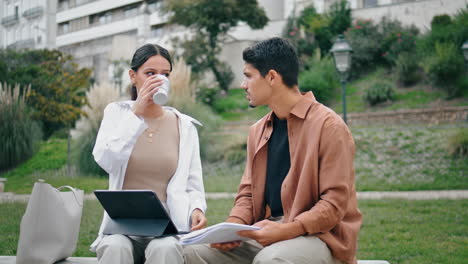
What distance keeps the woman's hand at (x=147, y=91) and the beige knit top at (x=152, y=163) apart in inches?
7.9

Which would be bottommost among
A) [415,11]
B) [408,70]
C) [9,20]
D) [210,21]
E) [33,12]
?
[408,70]

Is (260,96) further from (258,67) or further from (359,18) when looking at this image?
(359,18)

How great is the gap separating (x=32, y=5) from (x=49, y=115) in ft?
11.1

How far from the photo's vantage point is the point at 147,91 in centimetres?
250

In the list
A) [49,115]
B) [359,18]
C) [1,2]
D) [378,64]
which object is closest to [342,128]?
[1,2]

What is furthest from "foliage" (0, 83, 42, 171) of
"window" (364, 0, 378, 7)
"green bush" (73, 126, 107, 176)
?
"window" (364, 0, 378, 7)

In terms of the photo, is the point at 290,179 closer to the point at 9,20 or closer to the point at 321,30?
the point at 9,20

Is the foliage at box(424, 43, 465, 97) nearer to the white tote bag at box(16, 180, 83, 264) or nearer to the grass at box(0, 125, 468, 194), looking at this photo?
the grass at box(0, 125, 468, 194)

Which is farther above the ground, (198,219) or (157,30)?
(157,30)

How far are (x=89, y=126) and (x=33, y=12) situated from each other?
350cm

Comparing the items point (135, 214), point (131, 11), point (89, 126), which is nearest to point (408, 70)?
point (89, 126)

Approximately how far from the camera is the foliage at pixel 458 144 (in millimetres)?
10367

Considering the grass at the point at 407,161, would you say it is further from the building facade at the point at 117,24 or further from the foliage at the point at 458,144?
the building facade at the point at 117,24

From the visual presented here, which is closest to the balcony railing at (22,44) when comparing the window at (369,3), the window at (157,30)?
the window at (369,3)
